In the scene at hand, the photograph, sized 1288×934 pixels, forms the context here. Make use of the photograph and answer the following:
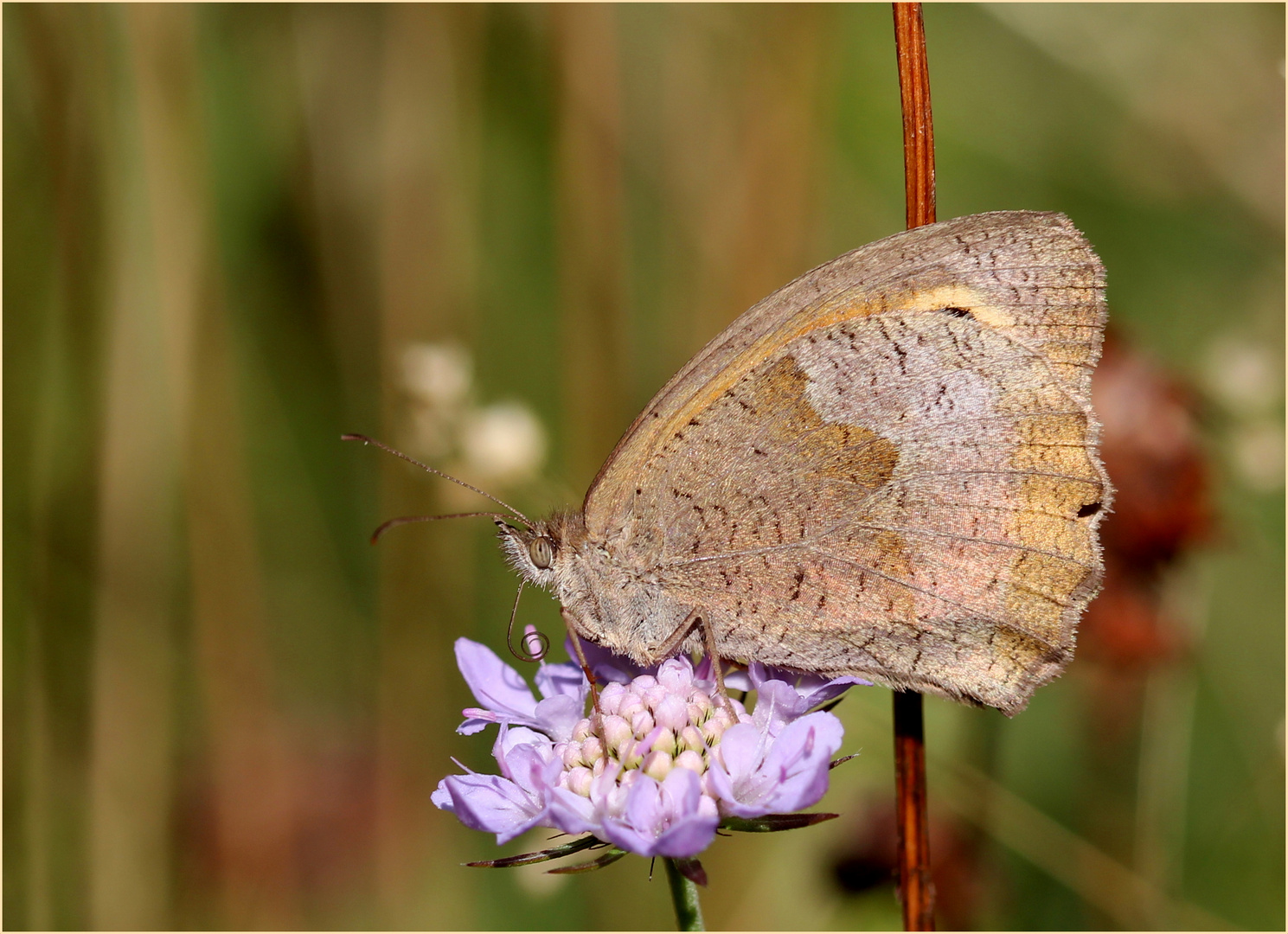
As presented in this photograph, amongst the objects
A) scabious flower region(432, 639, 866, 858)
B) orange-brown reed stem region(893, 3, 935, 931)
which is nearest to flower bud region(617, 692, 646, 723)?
scabious flower region(432, 639, 866, 858)

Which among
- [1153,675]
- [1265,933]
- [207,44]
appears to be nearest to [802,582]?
[1153,675]

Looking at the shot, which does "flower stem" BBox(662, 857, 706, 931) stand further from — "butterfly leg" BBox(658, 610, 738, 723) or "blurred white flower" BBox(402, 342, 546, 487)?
"blurred white flower" BBox(402, 342, 546, 487)

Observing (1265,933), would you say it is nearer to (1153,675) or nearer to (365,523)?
(1153,675)

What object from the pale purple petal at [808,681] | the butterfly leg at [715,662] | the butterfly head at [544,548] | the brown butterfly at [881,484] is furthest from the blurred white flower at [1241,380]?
the butterfly head at [544,548]

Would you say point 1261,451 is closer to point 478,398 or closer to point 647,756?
point 647,756

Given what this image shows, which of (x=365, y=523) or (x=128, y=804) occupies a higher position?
(x=365, y=523)

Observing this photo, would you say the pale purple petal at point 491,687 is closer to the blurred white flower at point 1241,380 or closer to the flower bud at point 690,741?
the flower bud at point 690,741
